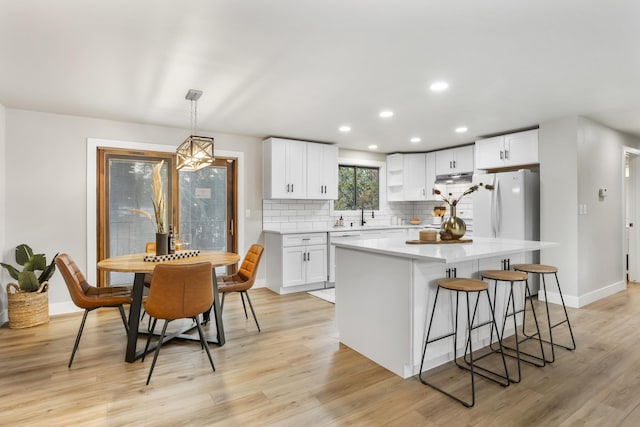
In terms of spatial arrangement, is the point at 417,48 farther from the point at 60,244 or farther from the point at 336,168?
the point at 60,244

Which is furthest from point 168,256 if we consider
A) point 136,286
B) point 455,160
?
point 455,160

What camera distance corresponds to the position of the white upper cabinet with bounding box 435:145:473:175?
231 inches

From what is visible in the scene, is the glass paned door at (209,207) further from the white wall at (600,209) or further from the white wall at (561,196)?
the white wall at (600,209)

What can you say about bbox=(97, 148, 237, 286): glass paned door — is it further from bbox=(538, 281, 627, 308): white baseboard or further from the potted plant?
bbox=(538, 281, 627, 308): white baseboard

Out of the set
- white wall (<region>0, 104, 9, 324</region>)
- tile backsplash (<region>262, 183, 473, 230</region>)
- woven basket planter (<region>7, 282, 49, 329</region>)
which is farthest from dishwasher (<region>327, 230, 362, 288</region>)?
white wall (<region>0, 104, 9, 324</region>)

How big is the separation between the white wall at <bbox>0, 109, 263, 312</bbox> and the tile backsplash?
2.32m

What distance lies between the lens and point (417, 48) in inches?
97.1

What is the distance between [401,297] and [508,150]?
358cm

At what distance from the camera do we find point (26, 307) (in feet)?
11.8

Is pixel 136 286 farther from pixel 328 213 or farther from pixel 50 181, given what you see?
pixel 328 213

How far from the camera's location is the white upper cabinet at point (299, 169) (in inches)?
206

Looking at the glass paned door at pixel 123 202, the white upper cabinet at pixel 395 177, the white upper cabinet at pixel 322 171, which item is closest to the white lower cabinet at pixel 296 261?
the white upper cabinet at pixel 322 171

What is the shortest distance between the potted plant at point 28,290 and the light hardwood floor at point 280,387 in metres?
0.20

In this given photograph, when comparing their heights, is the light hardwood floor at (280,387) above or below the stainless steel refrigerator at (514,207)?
below
